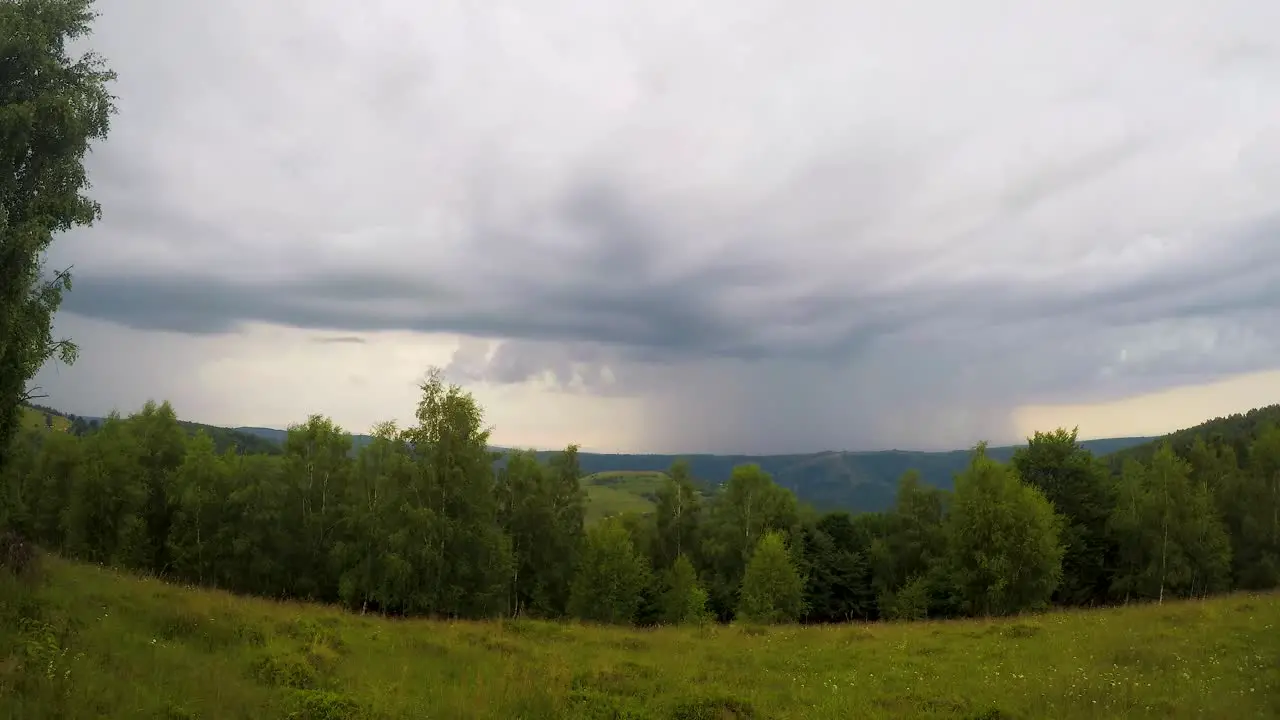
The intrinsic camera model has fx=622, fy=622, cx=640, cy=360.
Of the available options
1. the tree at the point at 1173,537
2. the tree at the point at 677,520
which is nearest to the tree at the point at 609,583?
the tree at the point at 677,520

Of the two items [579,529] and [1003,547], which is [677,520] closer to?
[579,529]

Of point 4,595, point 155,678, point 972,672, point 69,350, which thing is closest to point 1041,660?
point 972,672

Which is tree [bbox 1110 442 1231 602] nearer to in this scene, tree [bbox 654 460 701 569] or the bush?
tree [bbox 654 460 701 569]

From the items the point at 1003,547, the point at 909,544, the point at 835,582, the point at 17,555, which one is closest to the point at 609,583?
the point at 835,582

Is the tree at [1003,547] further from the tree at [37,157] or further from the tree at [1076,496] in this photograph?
the tree at [37,157]

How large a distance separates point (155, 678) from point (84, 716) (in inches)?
85.6

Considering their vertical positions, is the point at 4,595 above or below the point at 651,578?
above

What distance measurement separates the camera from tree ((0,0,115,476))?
14.0 meters

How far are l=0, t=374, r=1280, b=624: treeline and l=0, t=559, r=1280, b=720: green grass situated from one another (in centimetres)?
1764

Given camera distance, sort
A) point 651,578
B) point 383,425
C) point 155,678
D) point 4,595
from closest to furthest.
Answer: point 155,678, point 4,595, point 383,425, point 651,578

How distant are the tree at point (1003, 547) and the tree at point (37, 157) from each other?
4689 cm

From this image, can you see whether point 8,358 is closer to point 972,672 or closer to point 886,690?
point 886,690

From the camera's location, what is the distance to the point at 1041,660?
52.4 feet

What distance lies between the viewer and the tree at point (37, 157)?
13969mm
